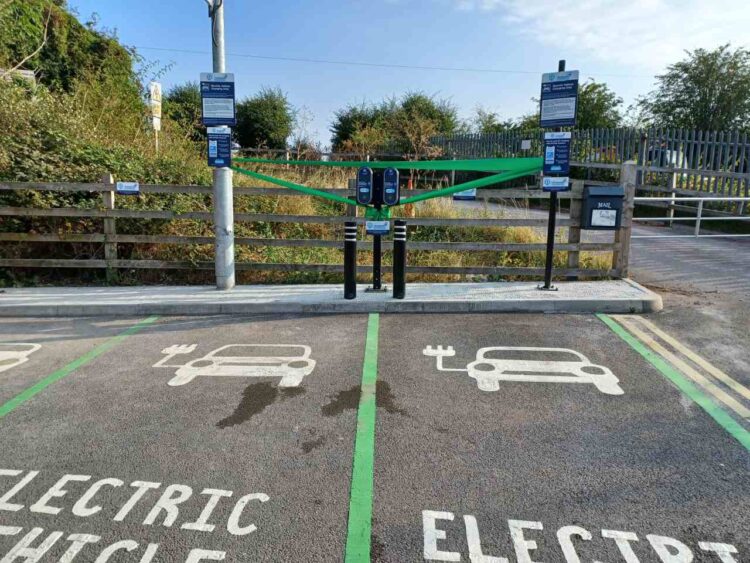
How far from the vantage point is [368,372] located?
193 inches

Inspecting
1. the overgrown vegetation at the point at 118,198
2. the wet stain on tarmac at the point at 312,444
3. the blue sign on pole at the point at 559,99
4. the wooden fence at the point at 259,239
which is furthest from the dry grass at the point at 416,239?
the wet stain on tarmac at the point at 312,444

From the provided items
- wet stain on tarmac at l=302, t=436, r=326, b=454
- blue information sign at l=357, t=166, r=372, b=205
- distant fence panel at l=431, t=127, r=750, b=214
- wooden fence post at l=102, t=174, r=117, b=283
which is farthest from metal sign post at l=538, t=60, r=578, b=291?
distant fence panel at l=431, t=127, r=750, b=214

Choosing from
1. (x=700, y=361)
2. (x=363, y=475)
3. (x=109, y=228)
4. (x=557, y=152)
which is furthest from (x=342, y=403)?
(x=109, y=228)

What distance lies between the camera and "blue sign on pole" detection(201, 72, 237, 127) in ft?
23.4

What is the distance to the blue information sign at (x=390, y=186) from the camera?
6.92m

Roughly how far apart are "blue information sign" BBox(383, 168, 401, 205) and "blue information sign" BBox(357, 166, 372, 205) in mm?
193

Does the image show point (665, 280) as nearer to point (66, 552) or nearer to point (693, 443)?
point (693, 443)

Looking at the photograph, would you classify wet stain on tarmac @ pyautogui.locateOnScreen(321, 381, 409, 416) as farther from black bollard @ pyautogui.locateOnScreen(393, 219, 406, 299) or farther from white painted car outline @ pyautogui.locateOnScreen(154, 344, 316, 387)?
black bollard @ pyautogui.locateOnScreen(393, 219, 406, 299)

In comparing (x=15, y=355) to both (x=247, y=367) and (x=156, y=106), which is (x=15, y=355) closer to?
(x=247, y=367)

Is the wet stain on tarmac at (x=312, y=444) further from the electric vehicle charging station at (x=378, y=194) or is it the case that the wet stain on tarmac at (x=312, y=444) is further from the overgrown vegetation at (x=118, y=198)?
the overgrown vegetation at (x=118, y=198)

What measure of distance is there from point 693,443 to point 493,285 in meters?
4.47

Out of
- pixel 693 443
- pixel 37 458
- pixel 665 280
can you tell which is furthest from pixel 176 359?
pixel 665 280

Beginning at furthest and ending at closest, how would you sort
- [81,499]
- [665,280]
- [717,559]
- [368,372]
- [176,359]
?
[665,280], [176,359], [368,372], [81,499], [717,559]

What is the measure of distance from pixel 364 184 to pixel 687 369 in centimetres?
411
